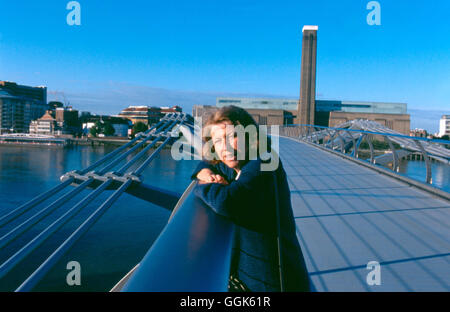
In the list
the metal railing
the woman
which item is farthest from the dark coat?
the metal railing

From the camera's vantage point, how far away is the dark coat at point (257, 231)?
29.7 inches

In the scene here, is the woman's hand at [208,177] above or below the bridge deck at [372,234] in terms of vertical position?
above

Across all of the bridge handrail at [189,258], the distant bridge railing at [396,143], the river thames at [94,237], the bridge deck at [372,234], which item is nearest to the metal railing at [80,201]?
the bridge handrail at [189,258]

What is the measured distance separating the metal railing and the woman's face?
474mm

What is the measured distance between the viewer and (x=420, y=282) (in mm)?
1236

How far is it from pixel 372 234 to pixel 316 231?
10.3 inches

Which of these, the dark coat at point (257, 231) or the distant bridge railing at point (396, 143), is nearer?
the dark coat at point (257, 231)

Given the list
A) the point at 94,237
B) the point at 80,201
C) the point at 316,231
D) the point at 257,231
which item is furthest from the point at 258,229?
the point at 94,237

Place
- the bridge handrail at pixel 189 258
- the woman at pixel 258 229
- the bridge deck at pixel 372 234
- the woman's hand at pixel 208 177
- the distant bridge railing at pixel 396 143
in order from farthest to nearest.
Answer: the distant bridge railing at pixel 396 143, the bridge deck at pixel 372 234, the woman's hand at pixel 208 177, the woman at pixel 258 229, the bridge handrail at pixel 189 258

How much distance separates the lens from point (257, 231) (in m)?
0.79

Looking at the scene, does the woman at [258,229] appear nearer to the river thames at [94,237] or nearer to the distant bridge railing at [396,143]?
the distant bridge railing at [396,143]

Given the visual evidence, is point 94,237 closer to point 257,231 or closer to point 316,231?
point 316,231

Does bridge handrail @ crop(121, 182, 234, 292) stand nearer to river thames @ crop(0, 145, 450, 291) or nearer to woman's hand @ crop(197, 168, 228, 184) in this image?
woman's hand @ crop(197, 168, 228, 184)
